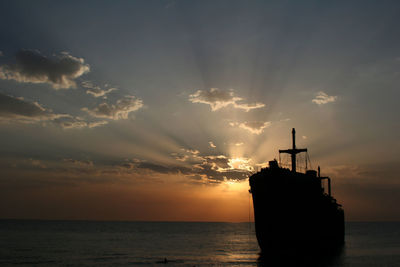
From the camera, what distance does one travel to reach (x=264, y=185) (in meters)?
51.8

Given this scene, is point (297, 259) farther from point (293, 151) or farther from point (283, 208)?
point (293, 151)

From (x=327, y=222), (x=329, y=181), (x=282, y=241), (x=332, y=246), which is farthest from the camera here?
(x=329, y=181)

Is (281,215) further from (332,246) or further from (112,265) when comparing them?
(332,246)

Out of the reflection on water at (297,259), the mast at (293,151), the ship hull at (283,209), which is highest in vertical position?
the mast at (293,151)

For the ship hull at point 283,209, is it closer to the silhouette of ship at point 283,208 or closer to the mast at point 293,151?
the silhouette of ship at point 283,208

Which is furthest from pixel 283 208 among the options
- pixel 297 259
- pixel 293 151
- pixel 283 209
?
pixel 293 151

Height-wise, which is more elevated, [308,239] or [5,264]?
[308,239]

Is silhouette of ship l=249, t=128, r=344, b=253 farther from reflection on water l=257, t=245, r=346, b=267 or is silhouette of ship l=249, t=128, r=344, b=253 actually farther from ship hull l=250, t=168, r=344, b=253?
reflection on water l=257, t=245, r=346, b=267

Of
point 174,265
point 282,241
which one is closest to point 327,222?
point 282,241

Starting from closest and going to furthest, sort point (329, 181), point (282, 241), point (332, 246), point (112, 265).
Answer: point (282, 241), point (112, 265), point (332, 246), point (329, 181)

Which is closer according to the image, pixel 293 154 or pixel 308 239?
pixel 308 239

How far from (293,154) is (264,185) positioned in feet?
78.4

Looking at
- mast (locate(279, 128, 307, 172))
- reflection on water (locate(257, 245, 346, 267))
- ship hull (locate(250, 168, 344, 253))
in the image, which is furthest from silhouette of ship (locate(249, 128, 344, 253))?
mast (locate(279, 128, 307, 172))

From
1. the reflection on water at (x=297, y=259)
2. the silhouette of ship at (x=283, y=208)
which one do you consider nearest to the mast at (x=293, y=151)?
the silhouette of ship at (x=283, y=208)
